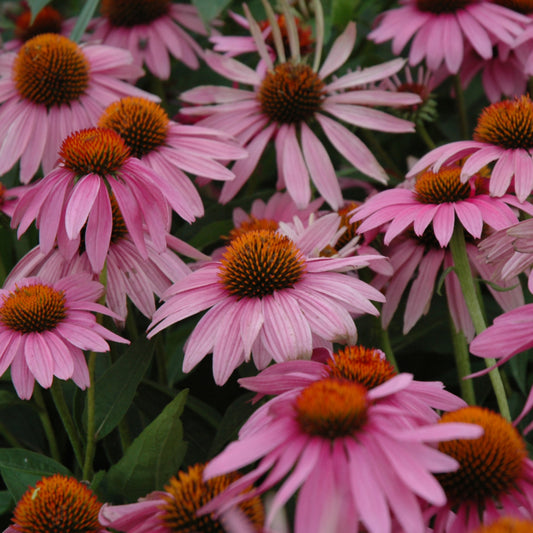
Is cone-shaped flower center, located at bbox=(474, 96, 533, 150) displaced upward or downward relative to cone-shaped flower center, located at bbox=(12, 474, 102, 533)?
upward

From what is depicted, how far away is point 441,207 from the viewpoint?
73cm

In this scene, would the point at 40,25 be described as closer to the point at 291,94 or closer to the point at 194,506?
the point at 291,94

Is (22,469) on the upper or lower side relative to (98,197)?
lower

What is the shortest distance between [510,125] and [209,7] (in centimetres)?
36

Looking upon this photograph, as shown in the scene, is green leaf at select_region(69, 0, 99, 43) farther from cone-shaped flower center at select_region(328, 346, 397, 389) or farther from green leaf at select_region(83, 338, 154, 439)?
cone-shaped flower center at select_region(328, 346, 397, 389)

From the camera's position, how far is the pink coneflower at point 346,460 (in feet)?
1.36

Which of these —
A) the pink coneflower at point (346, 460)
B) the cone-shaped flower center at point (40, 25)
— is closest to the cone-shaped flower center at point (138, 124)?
the pink coneflower at point (346, 460)

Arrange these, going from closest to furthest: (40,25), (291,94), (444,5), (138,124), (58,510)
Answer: (58,510), (138,124), (291,94), (444,5), (40,25)

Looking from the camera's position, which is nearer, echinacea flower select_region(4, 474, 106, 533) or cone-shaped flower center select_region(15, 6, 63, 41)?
echinacea flower select_region(4, 474, 106, 533)

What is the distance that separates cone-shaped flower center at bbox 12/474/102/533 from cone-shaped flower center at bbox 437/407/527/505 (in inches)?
10.1

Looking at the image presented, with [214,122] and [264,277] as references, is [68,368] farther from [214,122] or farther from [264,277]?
[214,122]

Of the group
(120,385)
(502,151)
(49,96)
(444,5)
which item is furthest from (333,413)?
(444,5)

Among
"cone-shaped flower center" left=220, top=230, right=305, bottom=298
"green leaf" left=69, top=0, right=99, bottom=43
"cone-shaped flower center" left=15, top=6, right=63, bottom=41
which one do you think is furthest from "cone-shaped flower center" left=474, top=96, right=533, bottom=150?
"cone-shaped flower center" left=15, top=6, right=63, bottom=41

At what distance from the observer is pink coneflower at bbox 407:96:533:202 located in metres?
0.73
